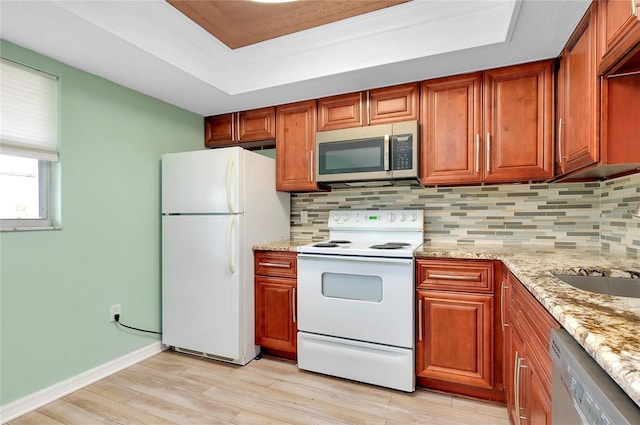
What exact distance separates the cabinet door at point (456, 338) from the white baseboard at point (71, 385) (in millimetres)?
2066

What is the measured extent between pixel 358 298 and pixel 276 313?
2.33ft

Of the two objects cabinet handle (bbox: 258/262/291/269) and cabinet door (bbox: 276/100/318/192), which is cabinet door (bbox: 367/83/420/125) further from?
cabinet handle (bbox: 258/262/291/269)

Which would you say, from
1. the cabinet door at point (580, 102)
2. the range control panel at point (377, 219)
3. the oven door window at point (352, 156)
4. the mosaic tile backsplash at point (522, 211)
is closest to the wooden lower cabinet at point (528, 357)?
the cabinet door at point (580, 102)

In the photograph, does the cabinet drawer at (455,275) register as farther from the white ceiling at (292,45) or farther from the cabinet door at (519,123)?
the white ceiling at (292,45)

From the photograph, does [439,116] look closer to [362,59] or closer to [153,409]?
[362,59]

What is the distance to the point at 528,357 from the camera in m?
1.23

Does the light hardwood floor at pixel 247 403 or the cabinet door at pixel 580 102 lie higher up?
the cabinet door at pixel 580 102

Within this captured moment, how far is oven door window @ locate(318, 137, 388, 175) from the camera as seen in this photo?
7.66 ft

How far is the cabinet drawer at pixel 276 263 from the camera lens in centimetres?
242

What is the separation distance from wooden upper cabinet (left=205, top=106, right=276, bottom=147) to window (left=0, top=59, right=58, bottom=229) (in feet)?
4.14

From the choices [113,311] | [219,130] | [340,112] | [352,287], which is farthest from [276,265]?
[219,130]

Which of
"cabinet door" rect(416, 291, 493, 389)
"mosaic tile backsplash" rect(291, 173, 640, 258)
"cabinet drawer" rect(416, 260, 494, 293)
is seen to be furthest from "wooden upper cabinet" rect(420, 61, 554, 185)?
"cabinet door" rect(416, 291, 493, 389)

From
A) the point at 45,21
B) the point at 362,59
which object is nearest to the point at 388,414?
the point at 362,59

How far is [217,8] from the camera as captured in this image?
191 centimetres
